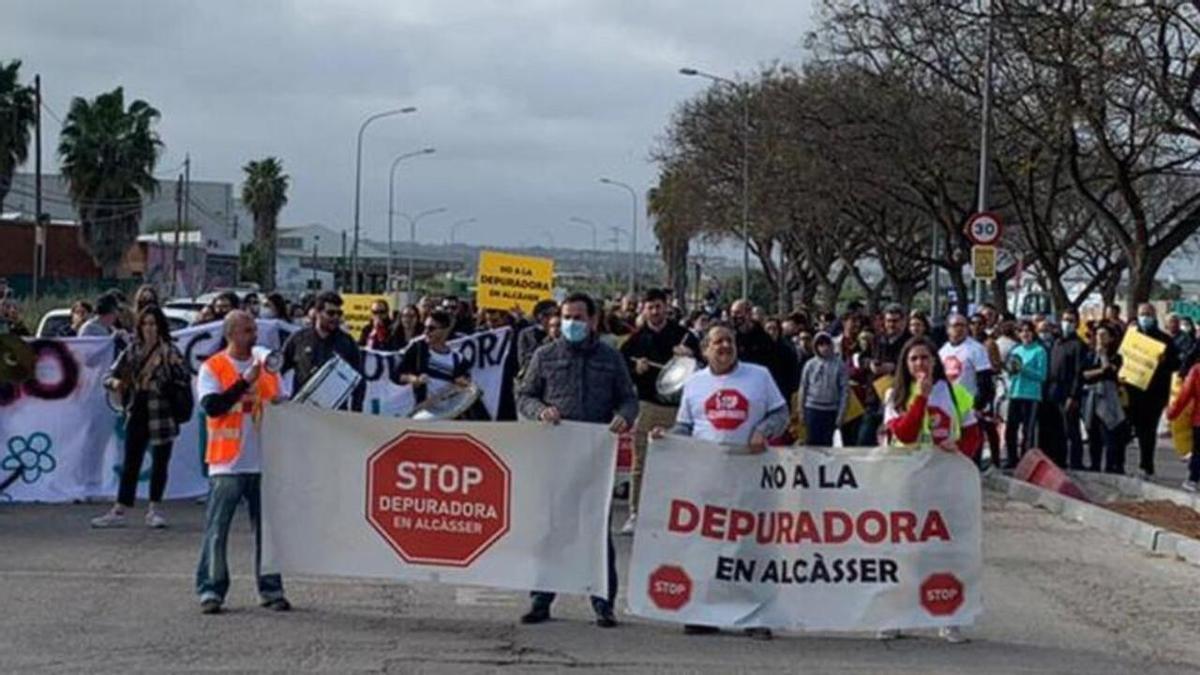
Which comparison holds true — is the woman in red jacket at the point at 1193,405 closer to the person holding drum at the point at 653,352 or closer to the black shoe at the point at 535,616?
the person holding drum at the point at 653,352

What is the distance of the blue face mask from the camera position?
36.1 ft

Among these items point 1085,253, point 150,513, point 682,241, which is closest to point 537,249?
point 682,241

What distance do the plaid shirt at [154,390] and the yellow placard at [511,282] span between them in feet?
37.4

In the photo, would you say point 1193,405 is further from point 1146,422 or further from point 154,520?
point 154,520

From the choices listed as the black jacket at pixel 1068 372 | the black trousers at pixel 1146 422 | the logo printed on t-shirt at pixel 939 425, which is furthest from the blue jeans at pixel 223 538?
the black trousers at pixel 1146 422

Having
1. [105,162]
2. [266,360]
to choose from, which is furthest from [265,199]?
[266,360]

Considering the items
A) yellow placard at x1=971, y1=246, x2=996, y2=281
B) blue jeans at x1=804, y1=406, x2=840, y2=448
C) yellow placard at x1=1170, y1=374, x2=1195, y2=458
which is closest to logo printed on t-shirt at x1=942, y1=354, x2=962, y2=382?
blue jeans at x1=804, y1=406, x2=840, y2=448

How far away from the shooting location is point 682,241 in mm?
85500

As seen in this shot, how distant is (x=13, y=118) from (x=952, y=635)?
53094mm

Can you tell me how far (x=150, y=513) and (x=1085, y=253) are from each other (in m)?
60.2

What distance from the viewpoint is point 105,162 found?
68.4 metres

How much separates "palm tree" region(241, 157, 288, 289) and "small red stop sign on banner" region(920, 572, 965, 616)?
94.3m

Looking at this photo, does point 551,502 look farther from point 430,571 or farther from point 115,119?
point 115,119

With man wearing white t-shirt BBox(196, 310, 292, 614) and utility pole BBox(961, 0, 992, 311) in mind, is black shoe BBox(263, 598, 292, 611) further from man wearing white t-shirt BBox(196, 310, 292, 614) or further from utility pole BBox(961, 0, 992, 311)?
utility pole BBox(961, 0, 992, 311)
